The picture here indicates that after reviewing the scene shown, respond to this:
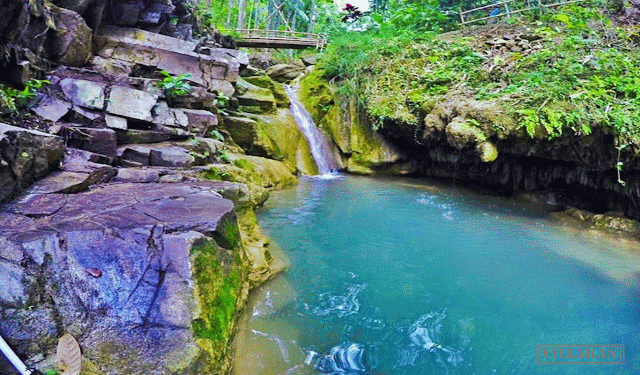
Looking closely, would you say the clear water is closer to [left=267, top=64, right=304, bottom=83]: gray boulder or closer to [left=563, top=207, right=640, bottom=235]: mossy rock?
[left=563, top=207, right=640, bottom=235]: mossy rock

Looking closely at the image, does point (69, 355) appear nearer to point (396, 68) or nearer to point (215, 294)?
point (215, 294)

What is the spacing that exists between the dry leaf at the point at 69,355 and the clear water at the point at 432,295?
1.17 m

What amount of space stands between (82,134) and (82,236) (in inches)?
128

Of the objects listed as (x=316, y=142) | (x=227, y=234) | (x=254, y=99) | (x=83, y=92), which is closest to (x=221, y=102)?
(x=254, y=99)

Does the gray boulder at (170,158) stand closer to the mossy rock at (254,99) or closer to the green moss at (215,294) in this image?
the green moss at (215,294)

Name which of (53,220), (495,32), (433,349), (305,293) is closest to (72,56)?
(53,220)

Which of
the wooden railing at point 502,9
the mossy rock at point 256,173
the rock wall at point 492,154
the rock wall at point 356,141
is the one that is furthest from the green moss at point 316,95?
the wooden railing at point 502,9

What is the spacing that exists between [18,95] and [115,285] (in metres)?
4.42

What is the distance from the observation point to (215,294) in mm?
2930

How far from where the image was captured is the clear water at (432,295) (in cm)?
338

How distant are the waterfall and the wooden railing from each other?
7.33m

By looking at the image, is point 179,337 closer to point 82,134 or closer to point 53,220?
point 53,220

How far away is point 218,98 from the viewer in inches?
372

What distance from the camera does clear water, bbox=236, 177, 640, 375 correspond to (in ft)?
11.1
